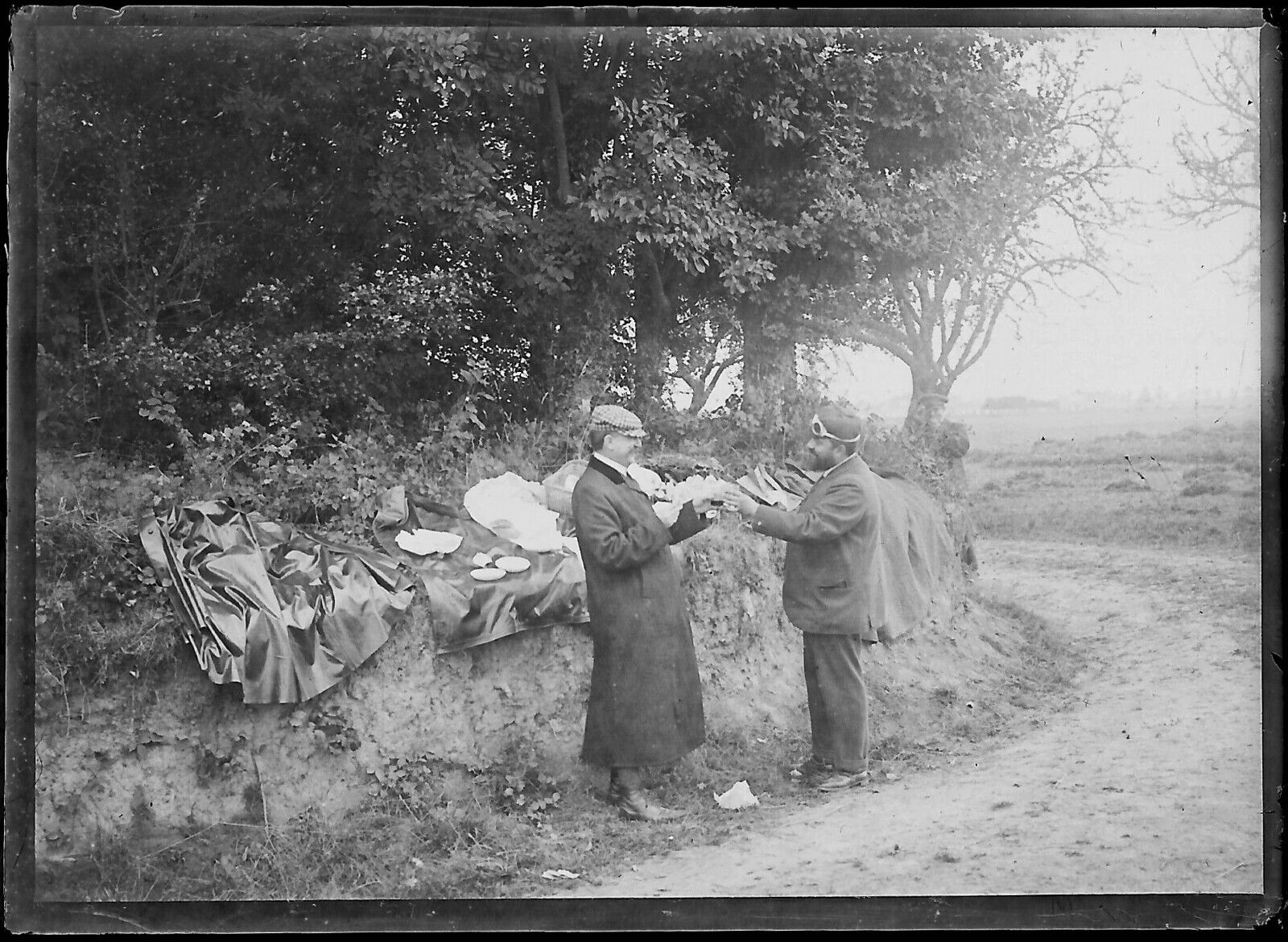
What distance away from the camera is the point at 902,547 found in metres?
6.07

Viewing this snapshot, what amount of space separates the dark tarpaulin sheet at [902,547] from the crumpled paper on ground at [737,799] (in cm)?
110

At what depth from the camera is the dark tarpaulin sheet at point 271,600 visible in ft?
18.5

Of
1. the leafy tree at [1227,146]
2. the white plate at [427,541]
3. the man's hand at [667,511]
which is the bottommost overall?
the white plate at [427,541]

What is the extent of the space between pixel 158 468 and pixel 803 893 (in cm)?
400

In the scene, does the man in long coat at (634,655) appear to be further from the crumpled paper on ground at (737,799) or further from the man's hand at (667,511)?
the crumpled paper on ground at (737,799)

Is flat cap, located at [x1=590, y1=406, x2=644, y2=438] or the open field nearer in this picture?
flat cap, located at [x1=590, y1=406, x2=644, y2=438]

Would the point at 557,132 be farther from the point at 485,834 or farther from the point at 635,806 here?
the point at 485,834

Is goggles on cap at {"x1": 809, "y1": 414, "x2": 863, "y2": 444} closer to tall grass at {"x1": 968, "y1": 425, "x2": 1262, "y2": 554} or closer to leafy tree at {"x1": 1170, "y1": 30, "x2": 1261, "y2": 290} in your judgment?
tall grass at {"x1": 968, "y1": 425, "x2": 1262, "y2": 554}

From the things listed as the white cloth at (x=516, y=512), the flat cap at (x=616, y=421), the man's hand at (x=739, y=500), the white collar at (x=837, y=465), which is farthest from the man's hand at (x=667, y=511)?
the white collar at (x=837, y=465)

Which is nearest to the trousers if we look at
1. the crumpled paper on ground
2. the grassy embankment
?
the grassy embankment

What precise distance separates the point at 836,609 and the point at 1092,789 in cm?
170

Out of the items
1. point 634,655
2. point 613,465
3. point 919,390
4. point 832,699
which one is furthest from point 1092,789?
point 613,465

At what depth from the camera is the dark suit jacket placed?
5891 mm

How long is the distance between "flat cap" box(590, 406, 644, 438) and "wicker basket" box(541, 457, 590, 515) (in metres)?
0.21
